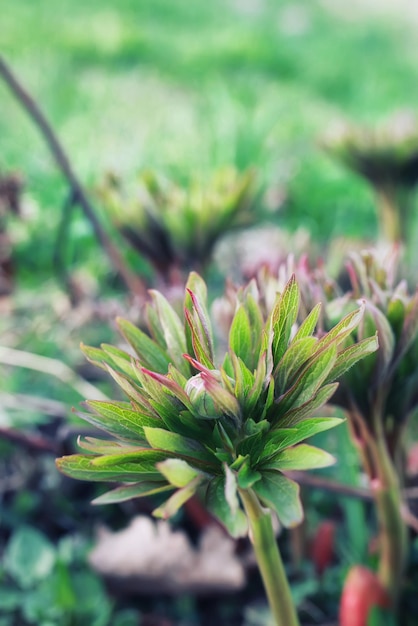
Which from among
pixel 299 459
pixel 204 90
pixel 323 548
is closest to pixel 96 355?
pixel 299 459

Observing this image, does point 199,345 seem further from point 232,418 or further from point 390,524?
point 390,524

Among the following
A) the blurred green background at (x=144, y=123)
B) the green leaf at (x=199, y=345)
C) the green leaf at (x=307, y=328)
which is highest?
the blurred green background at (x=144, y=123)

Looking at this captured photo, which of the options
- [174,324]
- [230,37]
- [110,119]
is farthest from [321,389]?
[230,37]

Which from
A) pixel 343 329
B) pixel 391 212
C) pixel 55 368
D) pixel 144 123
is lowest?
pixel 343 329

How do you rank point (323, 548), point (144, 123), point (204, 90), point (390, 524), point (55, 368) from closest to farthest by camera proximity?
point (390, 524)
point (323, 548)
point (55, 368)
point (144, 123)
point (204, 90)

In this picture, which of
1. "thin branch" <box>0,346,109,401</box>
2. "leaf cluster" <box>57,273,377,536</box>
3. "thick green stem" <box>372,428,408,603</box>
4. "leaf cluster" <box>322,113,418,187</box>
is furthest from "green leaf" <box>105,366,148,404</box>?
"leaf cluster" <box>322,113,418,187</box>

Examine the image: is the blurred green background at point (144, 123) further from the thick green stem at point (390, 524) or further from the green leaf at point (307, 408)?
the green leaf at point (307, 408)

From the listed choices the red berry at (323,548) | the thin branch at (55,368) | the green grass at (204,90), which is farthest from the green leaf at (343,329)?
the green grass at (204,90)
